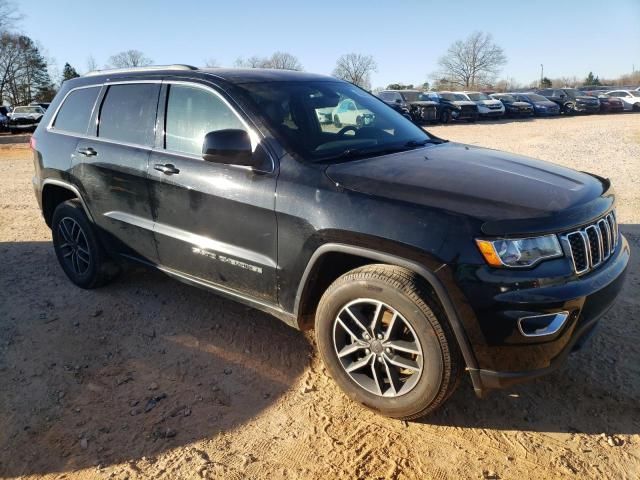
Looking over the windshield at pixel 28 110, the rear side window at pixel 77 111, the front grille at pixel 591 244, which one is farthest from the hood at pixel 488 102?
the front grille at pixel 591 244

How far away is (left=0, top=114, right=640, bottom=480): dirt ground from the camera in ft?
8.08

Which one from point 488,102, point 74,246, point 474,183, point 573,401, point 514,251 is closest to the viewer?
point 514,251

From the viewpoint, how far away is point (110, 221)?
399 centimetres

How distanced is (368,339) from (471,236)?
0.82 meters

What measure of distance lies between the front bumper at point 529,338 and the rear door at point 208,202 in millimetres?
1278

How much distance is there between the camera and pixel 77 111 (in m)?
4.37

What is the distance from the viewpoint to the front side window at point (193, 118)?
3.25m

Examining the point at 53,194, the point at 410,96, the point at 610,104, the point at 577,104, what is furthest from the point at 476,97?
the point at 53,194

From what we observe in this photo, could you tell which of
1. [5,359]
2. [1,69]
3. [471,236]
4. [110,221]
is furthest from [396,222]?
[1,69]

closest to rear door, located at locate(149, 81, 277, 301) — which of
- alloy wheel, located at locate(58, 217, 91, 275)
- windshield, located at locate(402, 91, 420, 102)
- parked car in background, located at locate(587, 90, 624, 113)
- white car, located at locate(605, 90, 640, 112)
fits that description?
alloy wheel, located at locate(58, 217, 91, 275)

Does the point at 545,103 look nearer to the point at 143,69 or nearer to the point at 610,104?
the point at 610,104

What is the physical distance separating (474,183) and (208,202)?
1.64m

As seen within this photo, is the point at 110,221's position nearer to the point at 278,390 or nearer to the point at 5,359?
the point at 5,359

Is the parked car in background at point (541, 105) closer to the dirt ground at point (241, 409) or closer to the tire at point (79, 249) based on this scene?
the dirt ground at point (241, 409)
